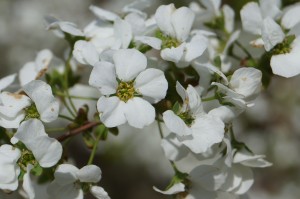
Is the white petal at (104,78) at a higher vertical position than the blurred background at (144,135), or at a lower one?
higher

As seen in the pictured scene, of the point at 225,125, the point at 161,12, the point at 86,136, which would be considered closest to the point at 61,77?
the point at 86,136

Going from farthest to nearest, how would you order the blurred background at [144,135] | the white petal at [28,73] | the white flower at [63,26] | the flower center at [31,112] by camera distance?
the blurred background at [144,135] → the white petal at [28,73] → the white flower at [63,26] → the flower center at [31,112]

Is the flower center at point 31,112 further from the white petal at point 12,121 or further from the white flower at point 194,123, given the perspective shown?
the white flower at point 194,123

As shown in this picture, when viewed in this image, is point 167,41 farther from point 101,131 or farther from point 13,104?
point 13,104

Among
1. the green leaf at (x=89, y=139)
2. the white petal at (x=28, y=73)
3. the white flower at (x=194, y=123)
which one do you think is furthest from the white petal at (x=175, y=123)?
the white petal at (x=28, y=73)

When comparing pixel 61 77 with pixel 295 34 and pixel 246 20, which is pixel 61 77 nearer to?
pixel 246 20

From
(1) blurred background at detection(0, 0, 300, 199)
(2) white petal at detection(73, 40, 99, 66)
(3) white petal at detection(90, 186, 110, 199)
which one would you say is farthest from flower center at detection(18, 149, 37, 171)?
(1) blurred background at detection(0, 0, 300, 199)

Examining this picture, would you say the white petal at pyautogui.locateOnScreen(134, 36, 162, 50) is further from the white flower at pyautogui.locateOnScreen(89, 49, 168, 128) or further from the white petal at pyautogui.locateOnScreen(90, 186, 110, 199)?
the white petal at pyautogui.locateOnScreen(90, 186, 110, 199)

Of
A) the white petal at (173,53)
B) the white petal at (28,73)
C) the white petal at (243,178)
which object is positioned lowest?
the white petal at (243,178)
